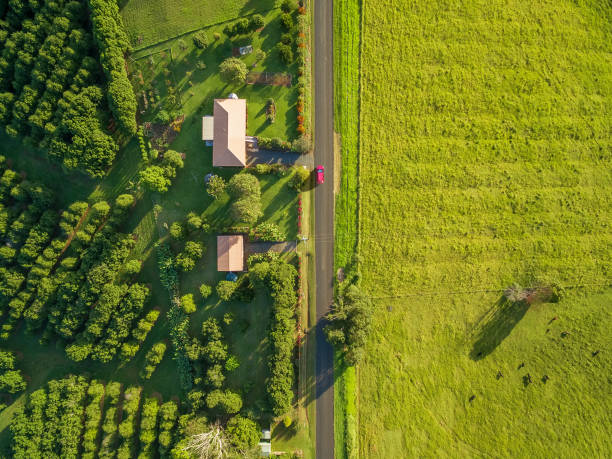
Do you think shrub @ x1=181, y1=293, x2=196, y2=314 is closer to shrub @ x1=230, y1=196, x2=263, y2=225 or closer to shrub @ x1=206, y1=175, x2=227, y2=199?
shrub @ x1=230, y1=196, x2=263, y2=225

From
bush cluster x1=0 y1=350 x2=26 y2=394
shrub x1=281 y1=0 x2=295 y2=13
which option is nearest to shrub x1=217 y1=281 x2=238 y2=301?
bush cluster x1=0 y1=350 x2=26 y2=394

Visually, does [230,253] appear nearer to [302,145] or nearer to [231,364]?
[231,364]

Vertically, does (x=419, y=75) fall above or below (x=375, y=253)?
above

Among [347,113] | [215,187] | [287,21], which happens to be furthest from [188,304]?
[287,21]

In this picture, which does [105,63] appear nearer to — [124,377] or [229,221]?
[229,221]

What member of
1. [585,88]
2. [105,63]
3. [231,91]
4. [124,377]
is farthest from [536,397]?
[105,63]

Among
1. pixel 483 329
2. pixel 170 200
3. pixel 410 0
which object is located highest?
pixel 410 0

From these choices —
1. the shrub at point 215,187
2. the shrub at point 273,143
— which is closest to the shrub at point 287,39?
the shrub at point 273,143
